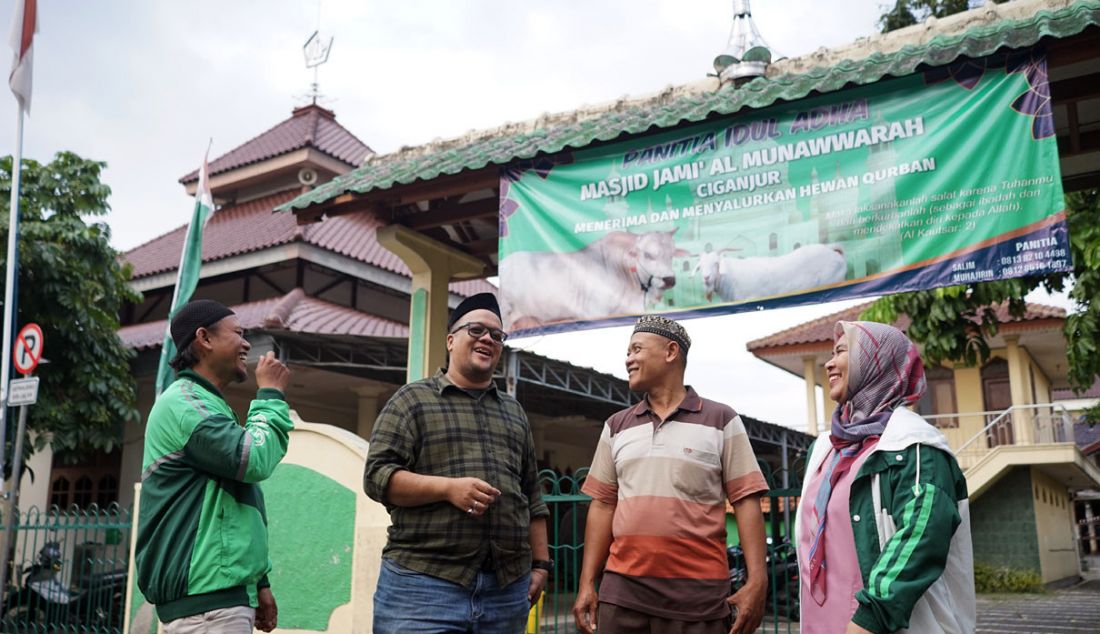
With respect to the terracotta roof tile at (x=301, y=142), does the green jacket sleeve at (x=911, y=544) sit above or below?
below

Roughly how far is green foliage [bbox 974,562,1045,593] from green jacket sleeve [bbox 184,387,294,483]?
16705 mm

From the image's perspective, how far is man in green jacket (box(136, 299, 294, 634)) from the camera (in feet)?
9.48

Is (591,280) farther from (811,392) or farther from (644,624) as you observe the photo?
(811,392)

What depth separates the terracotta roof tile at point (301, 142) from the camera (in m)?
17.6

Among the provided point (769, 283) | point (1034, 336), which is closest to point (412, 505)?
point (769, 283)

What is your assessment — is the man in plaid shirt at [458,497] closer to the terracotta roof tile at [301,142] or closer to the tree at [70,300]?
the tree at [70,300]

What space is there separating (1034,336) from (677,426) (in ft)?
61.5

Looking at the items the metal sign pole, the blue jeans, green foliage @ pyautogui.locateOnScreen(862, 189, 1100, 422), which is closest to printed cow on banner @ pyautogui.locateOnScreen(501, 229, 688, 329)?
green foliage @ pyautogui.locateOnScreen(862, 189, 1100, 422)

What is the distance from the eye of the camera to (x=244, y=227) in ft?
56.6

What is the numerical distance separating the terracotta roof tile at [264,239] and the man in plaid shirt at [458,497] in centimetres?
1135

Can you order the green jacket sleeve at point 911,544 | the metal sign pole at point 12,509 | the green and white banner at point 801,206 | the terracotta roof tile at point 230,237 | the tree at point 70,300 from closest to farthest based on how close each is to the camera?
the green jacket sleeve at point 911,544 < the green and white banner at point 801,206 < the metal sign pole at point 12,509 < the tree at point 70,300 < the terracotta roof tile at point 230,237

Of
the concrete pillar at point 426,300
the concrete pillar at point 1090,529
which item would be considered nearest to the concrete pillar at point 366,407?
the concrete pillar at point 426,300

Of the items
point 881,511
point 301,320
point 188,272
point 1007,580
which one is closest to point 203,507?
point 881,511

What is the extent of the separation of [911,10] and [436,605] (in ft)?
54.4
